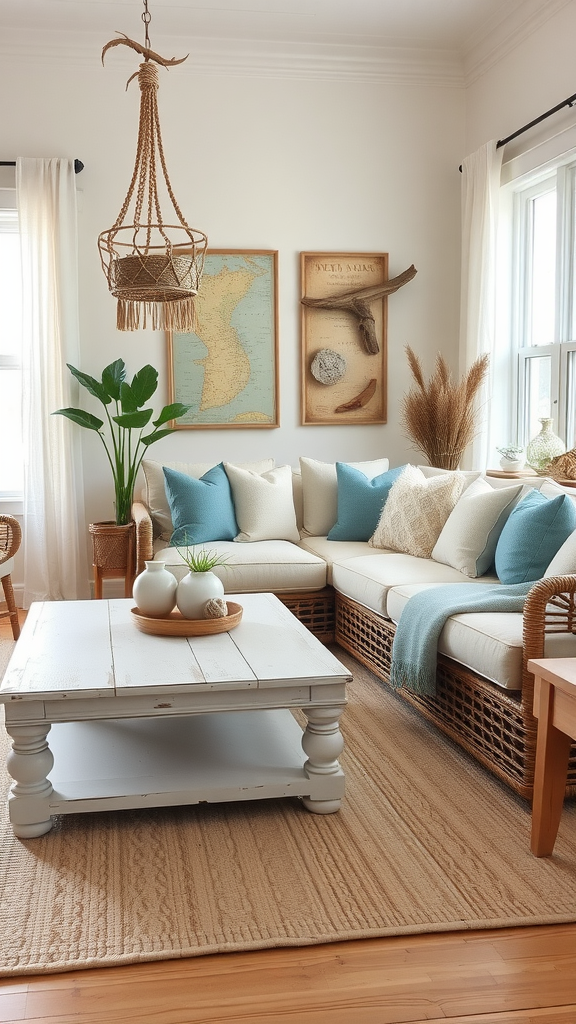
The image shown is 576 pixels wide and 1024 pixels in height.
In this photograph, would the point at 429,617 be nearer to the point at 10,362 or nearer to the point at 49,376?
the point at 49,376

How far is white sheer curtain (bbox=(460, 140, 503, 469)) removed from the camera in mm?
5000

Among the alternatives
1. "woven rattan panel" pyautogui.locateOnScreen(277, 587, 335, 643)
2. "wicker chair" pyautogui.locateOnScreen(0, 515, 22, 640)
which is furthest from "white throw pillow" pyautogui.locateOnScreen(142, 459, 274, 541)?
"woven rattan panel" pyautogui.locateOnScreen(277, 587, 335, 643)

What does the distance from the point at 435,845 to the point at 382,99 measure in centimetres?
458

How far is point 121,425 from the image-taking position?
4.83 meters

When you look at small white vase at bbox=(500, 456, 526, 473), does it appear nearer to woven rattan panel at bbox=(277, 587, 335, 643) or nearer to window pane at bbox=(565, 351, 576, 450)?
window pane at bbox=(565, 351, 576, 450)

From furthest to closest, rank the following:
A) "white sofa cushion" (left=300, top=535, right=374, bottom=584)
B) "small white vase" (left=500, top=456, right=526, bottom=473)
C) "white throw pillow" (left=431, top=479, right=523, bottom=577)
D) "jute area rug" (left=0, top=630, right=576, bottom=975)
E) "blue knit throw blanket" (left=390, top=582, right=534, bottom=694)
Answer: "small white vase" (left=500, top=456, right=526, bottom=473), "white sofa cushion" (left=300, top=535, right=374, bottom=584), "white throw pillow" (left=431, top=479, right=523, bottom=577), "blue knit throw blanket" (left=390, top=582, right=534, bottom=694), "jute area rug" (left=0, top=630, right=576, bottom=975)

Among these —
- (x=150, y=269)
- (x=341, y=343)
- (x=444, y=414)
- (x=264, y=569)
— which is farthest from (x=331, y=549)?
(x=150, y=269)

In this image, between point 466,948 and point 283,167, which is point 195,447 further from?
point 466,948

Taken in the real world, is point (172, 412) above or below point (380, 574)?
above

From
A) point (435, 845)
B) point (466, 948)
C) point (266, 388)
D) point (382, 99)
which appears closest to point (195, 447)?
point (266, 388)

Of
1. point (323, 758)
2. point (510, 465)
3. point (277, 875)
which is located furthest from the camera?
A: point (510, 465)

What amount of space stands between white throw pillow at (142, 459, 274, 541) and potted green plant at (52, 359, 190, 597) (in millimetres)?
150

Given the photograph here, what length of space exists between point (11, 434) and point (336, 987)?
4.22 meters

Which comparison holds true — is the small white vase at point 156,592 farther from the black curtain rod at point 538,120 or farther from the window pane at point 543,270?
the black curtain rod at point 538,120
